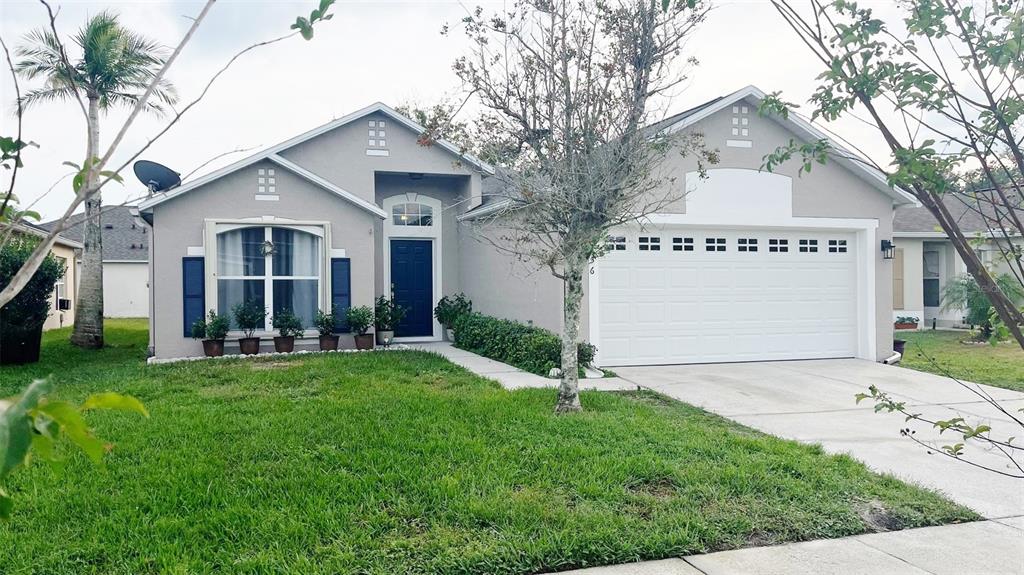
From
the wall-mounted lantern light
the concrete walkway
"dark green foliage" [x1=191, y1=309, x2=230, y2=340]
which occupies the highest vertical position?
the wall-mounted lantern light

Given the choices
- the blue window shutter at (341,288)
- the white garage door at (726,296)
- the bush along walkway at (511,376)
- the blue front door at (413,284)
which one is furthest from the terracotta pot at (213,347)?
the white garage door at (726,296)

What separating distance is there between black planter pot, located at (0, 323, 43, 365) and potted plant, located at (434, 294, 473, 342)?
736 centimetres

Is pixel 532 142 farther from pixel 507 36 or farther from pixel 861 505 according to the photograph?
pixel 861 505

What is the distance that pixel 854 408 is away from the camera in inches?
325

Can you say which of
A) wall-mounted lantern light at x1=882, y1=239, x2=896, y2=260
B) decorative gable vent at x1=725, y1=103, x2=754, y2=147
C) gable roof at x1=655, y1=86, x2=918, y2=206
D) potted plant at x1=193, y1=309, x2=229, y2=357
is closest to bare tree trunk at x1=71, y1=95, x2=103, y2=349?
potted plant at x1=193, y1=309, x2=229, y2=357

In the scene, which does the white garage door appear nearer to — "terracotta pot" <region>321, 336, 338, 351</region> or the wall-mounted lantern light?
the wall-mounted lantern light

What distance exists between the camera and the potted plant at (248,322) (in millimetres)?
12430

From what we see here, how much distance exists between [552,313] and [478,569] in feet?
24.8

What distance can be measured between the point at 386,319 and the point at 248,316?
2.65 meters

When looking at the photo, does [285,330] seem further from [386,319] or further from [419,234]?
[419,234]

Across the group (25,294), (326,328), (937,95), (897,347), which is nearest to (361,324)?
(326,328)

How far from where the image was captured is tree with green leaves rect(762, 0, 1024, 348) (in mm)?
2137

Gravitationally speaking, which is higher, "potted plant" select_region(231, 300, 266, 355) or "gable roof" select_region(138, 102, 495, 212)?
"gable roof" select_region(138, 102, 495, 212)

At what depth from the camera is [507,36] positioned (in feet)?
24.2
